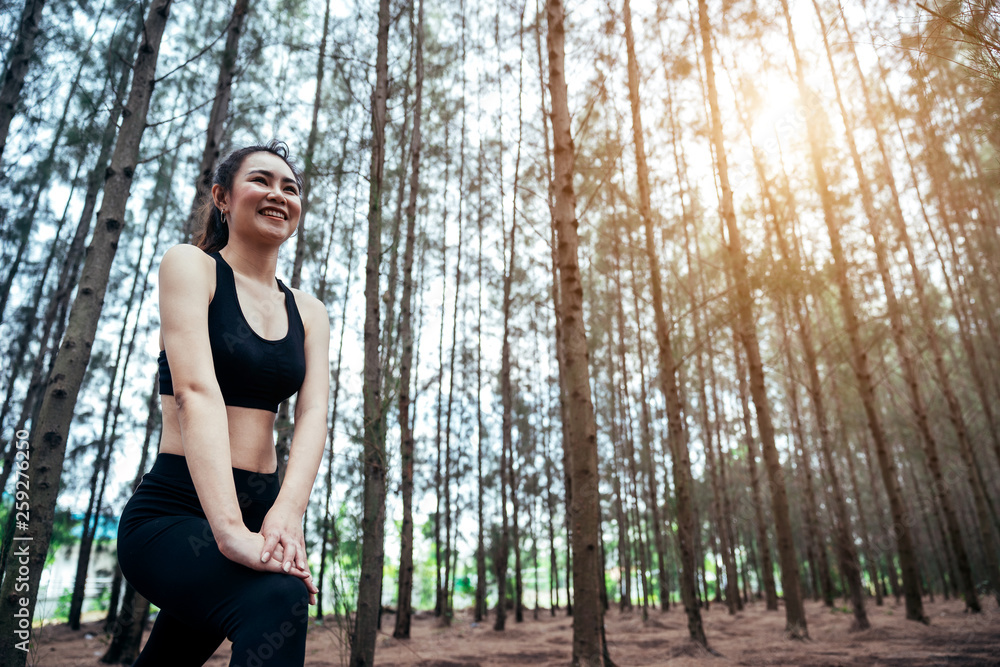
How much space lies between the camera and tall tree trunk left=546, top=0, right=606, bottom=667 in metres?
4.22

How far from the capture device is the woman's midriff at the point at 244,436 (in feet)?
3.24

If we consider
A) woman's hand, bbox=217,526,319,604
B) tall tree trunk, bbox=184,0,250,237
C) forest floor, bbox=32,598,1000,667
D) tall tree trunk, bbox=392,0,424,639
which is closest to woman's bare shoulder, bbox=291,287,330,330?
woman's hand, bbox=217,526,319,604

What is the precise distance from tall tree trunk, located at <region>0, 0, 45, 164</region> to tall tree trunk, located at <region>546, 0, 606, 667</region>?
16.0 ft

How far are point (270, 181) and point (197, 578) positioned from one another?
2.62ft

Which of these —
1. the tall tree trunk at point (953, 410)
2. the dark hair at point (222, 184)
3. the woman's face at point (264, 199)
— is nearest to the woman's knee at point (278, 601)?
the woman's face at point (264, 199)

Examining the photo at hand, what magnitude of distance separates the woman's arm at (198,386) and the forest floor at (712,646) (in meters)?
4.75

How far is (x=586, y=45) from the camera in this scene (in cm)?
623

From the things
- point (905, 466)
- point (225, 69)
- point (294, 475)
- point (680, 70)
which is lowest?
point (294, 475)

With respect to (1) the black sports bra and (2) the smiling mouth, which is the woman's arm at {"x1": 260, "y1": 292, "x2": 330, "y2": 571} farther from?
(2) the smiling mouth

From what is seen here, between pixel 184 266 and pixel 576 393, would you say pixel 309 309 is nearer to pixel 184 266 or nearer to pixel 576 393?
pixel 184 266

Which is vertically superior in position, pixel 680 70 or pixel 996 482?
Result: pixel 680 70

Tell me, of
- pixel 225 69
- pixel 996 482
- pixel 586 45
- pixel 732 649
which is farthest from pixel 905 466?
pixel 225 69

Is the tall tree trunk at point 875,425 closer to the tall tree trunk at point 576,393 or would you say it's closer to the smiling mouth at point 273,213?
the tall tree trunk at point 576,393

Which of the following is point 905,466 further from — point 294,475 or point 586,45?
point 294,475
